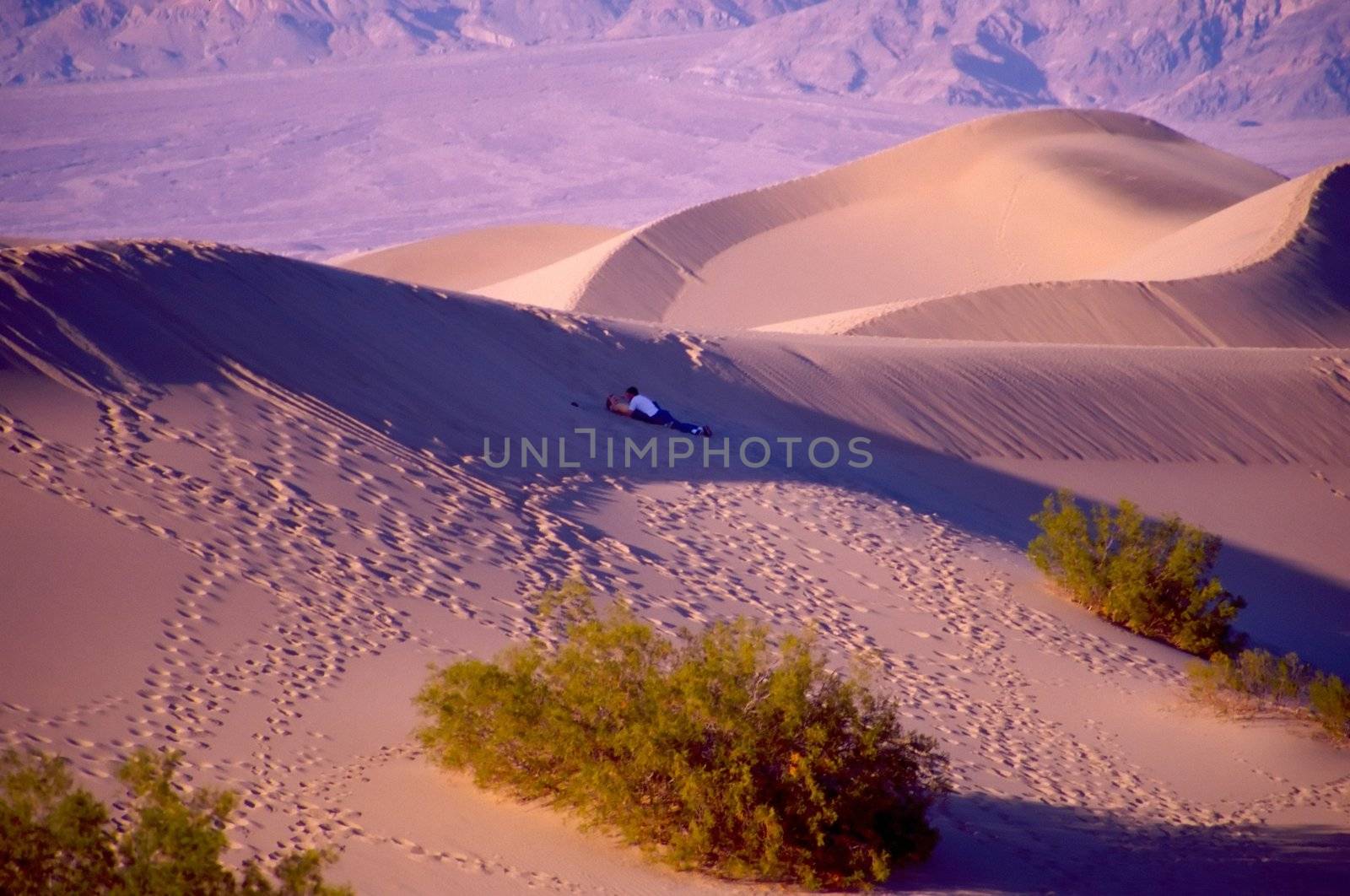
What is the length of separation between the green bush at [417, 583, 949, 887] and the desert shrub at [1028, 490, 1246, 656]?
16.5 ft

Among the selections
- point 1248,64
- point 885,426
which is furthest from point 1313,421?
point 1248,64

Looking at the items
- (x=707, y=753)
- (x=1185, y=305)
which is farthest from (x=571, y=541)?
(x=1185, y=305)

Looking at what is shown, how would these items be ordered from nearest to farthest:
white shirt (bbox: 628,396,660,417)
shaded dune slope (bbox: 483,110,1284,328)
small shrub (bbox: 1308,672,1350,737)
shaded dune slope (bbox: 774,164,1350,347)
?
small shrub (bbox: 1308,672,1350,737), white shirt (bbox: 628,396,660,417), shaded dune slope (bbox: 774,164,1350,347), shaded dune slope (bbox: 483,110,1284,328)

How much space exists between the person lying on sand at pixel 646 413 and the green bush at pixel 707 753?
24.2 ft

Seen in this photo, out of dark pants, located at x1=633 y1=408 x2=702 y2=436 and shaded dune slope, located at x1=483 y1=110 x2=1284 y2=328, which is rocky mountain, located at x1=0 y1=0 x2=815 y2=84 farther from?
dark pants, located at x1=633 y1=408 x2=702 y2=436

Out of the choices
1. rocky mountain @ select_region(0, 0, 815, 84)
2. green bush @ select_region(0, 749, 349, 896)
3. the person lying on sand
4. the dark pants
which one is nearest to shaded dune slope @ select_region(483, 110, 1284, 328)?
the person lying on sand

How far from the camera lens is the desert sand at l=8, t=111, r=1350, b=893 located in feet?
22.2

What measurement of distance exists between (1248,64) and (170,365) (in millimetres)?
142302

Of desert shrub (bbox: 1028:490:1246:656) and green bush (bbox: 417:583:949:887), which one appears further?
desert shrub (bbox: 1028:490:1246:656)

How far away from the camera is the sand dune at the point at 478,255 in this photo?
42031 mm

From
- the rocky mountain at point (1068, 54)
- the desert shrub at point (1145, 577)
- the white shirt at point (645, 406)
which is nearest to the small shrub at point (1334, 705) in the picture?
the desert shrub at point (1145, 577)

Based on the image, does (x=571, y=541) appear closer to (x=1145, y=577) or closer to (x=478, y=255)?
(x=1145, y=577)

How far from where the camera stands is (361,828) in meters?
6.07

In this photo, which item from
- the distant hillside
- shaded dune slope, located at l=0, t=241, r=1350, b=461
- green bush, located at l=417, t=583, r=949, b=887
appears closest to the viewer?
green bush, located at l=417, t=583, r=949, b=887
